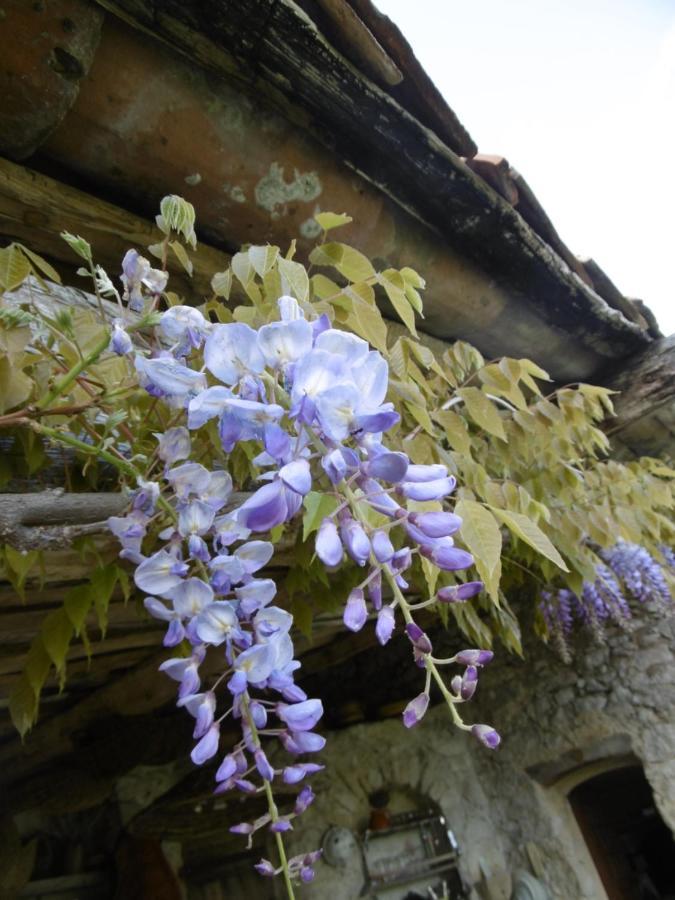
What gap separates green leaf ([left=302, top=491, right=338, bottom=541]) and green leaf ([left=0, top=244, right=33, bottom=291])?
43 centimetres

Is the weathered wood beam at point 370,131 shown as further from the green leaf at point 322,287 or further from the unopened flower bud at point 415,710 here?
the unopened flower bud at point 415,710

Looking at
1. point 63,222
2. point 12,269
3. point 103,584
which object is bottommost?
point 103,584

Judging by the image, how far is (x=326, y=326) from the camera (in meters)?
0.46

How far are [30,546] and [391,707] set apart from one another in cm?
359

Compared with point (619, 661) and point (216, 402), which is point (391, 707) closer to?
point (619, 661)

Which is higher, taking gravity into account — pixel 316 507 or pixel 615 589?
pixel 316 507

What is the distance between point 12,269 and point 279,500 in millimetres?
483

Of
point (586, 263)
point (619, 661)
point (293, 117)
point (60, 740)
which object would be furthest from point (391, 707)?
point (293, 117)

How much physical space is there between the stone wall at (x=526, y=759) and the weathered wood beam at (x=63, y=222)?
286 centimetres

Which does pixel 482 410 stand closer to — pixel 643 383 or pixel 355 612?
pixel 355 612

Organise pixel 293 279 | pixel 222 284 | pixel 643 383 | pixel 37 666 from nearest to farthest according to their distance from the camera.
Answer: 1. pixel 293 279
2. pixel 222 284
3. pixel 37 666
4. pixel 643 383

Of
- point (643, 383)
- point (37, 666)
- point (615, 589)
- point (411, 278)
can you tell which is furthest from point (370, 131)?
point (615, 589)

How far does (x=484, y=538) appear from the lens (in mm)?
577

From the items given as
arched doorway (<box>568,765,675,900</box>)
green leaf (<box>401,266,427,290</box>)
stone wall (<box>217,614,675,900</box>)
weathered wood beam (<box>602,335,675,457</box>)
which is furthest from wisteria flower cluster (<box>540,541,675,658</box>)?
arched doorway (<box>568,765,675,900</box>)
